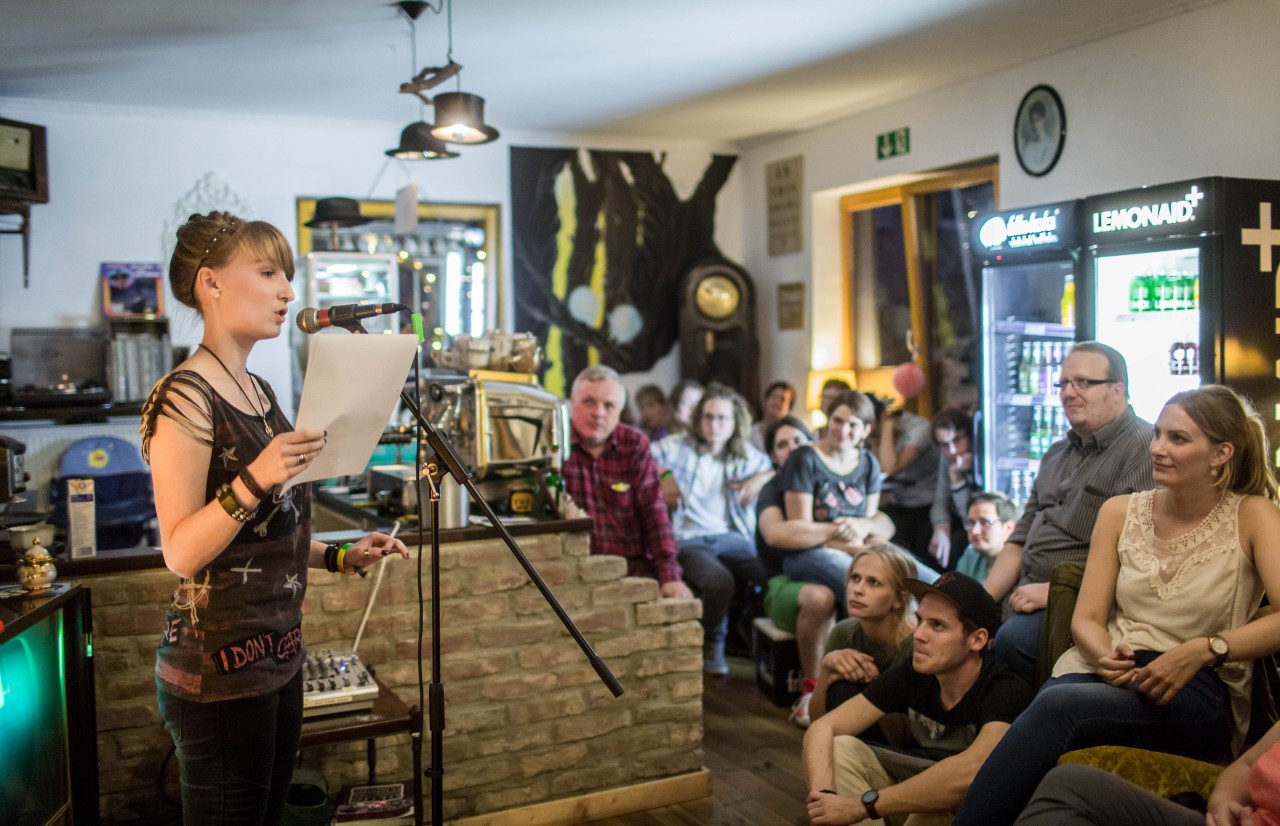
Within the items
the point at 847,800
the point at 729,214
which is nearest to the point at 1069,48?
the point at 729,214

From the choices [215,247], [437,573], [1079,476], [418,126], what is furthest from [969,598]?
[418,126]

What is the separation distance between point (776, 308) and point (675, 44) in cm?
270

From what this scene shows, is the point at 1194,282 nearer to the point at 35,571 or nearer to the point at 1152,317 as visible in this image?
the point at 1152,317

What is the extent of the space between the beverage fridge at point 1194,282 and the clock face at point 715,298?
3.47 m

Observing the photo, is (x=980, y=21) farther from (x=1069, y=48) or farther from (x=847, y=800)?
(x=847, y=800)

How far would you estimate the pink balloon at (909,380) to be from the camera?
20.9 ft

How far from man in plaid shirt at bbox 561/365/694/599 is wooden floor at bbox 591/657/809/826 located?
2.18 feet

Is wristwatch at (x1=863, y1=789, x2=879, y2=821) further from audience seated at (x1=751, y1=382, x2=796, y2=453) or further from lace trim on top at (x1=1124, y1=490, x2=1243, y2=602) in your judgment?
audience seated at (x1=751, y1=382, x2=796, y2=453)

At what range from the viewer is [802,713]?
4.20m

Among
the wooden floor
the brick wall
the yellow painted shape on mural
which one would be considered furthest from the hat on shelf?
the brick wall

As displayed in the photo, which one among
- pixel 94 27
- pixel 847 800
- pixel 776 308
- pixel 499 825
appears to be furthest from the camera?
pixel 776 308

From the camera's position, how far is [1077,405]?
3402 mm

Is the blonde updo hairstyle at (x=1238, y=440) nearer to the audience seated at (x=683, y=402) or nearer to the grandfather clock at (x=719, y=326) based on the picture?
the audience seated at (x=683, y=402)

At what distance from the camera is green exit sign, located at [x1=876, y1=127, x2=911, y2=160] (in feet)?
20.6
